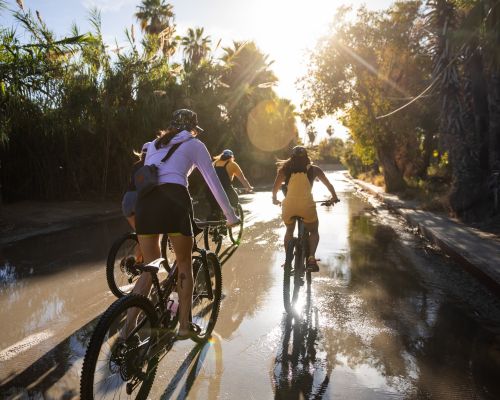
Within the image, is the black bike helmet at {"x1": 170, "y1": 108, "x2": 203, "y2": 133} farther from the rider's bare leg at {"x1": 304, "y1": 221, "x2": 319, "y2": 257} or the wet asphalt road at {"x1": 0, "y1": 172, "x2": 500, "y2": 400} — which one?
the rider's bare leg at {"x1": 304, "y1": 221, "x2": 319, "y2": 257}

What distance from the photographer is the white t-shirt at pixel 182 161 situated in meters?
3.35

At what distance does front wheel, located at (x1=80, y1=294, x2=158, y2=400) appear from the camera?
2.67m

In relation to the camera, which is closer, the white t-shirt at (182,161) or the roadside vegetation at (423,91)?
the white t-shirt at (182,161)

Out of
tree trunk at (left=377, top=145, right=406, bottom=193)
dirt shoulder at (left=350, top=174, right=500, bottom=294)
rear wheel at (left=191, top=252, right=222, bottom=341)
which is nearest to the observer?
rear wheel at (left=191, top=252, right=222, bottom=341)

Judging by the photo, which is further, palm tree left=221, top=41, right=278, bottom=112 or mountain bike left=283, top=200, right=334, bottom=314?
palm tree left=221, top=41, right=278, bottom=112

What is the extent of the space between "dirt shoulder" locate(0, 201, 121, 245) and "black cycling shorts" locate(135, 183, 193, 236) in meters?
7.87

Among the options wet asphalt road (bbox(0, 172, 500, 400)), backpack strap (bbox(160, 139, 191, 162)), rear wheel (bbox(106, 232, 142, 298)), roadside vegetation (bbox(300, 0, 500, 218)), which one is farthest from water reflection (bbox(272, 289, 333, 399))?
roadside vegetation (bbox(300, 0, 500, 218))

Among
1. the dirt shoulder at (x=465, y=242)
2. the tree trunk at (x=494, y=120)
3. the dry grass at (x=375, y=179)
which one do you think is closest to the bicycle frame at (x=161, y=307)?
the dirt shoulder at (x=465, y=242)

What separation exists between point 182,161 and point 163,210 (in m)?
0.40

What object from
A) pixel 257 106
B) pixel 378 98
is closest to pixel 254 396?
pixel 378 98

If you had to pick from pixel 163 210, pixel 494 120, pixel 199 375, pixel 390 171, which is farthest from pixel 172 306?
pixel 390 171

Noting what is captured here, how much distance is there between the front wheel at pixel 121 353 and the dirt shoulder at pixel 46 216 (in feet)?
26.2

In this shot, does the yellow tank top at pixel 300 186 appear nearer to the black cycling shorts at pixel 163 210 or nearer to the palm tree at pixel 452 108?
the black cycling shorts at pixel 163 210

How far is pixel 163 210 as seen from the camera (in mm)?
3316
